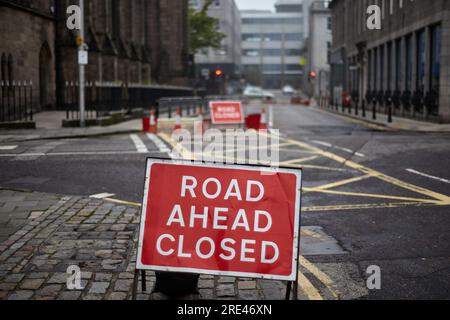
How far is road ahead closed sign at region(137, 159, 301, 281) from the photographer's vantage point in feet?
15.4

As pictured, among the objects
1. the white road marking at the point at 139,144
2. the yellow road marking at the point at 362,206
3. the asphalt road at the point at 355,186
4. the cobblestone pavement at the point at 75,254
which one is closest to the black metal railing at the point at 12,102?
the white road marking at the point at 139,144

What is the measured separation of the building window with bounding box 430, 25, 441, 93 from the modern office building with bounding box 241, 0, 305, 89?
11080 centimetres

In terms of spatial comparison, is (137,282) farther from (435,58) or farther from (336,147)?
(435,58)

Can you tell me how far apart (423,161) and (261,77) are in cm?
12554

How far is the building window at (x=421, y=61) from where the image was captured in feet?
98.1

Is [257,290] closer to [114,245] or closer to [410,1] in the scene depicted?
[114,245]

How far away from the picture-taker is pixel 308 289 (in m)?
5.32

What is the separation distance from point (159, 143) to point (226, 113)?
677 cm

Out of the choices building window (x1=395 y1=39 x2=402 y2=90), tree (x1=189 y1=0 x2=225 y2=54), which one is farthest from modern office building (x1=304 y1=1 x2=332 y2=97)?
building window (x1=395 y1=39 x2=402 y2=90)

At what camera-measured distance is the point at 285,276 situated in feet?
15.4

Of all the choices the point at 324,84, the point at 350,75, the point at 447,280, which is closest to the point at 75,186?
the point at 447,280

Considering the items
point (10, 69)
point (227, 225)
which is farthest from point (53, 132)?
point (227, 225)

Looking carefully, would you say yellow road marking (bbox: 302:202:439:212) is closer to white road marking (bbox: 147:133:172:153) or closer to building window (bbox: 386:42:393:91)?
white road marking (bbox: 147:133:172:153)

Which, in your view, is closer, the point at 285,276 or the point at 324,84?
the point at 285,276
